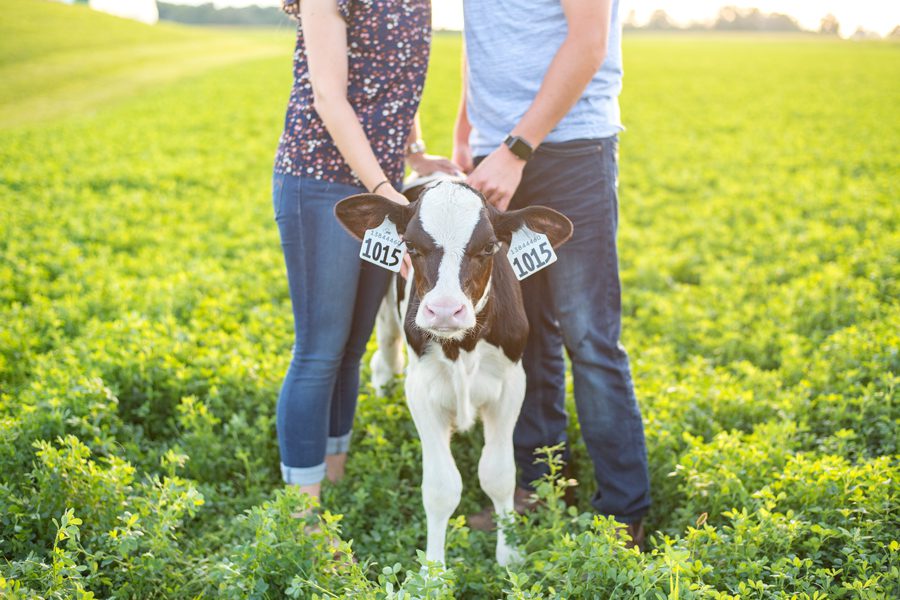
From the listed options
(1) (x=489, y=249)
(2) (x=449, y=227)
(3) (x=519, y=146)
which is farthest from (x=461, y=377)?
(3) (x=519, y=146)

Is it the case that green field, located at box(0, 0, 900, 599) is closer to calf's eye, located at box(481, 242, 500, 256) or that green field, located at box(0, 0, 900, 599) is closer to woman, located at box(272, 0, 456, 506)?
woman, located at box(272, 0, 456, 506)

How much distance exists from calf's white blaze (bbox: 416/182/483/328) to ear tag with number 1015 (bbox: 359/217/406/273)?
0.68ft

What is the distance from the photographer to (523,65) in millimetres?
3527

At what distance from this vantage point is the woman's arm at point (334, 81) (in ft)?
10.7

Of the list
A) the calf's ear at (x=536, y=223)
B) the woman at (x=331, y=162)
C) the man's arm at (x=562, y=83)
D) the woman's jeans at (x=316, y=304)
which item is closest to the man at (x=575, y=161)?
the man's arm at (x=562, y=83)

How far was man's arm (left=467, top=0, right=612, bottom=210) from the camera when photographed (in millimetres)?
3223

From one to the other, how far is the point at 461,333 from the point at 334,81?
1.28 meters

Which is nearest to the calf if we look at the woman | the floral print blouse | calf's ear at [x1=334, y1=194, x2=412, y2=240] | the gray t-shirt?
calf's ear at [x1=334, y1=194, x2=412, y2=240]

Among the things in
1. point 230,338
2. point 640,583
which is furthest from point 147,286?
point 640,583

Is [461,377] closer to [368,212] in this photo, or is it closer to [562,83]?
[368,212]

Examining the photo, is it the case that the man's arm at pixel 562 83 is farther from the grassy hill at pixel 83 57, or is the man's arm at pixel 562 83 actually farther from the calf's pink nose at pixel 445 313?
the grassy hill at pixel 83 57

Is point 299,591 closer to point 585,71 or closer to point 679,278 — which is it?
point 585,71

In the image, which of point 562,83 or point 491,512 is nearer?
point 562,83

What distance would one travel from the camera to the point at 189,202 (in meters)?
11.4
